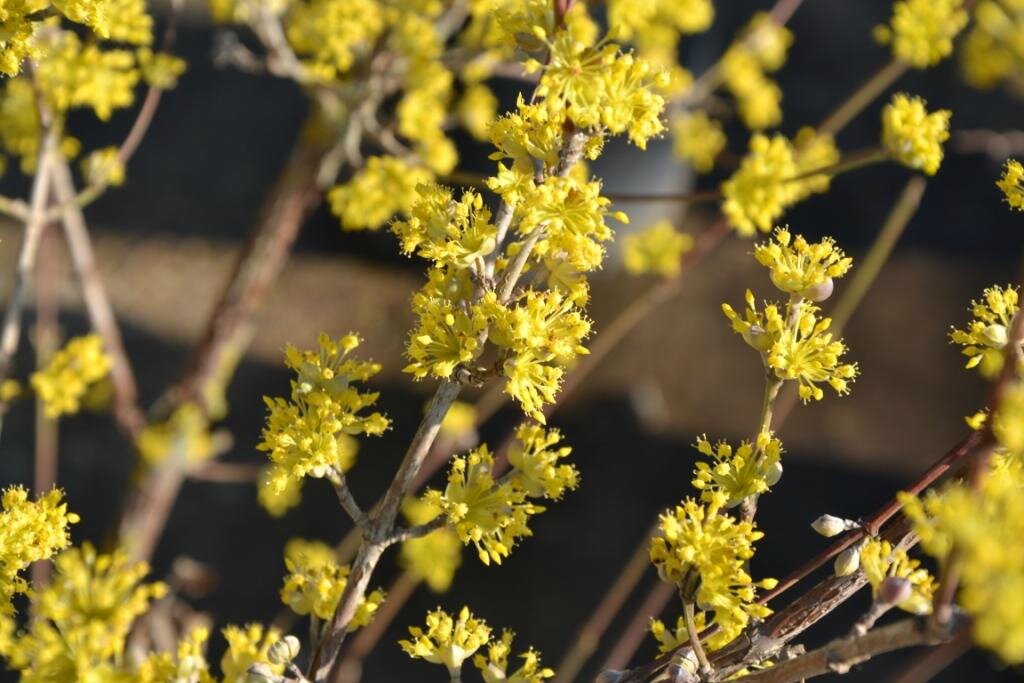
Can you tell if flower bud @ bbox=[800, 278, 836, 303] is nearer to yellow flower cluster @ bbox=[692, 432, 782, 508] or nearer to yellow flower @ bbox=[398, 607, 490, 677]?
yellow flower cluster @ bbox=[692, 432, 782, 508]

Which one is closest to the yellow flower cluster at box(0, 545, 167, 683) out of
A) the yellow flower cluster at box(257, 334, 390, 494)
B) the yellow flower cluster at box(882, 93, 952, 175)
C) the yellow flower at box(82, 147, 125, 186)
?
the yellow flower cluster at box(257, 334, 390, 494)

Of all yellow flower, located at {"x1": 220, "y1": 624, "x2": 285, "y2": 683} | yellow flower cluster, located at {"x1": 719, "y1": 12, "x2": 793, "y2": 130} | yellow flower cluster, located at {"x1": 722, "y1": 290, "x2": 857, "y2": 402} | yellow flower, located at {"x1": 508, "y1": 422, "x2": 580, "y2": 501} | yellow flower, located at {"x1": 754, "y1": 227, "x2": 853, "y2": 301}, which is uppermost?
yellow flower cluster, located at {"x1": 719, "y1": 12, "x2": 793, "y2": 130}

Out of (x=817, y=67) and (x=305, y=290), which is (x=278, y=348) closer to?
(x=305, y=290)

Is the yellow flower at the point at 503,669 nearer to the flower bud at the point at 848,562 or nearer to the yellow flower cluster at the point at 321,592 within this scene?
the yellow flower cluster at the point at 321,592

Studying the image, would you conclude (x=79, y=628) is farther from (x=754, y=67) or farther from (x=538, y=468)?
(x=754, y=67)

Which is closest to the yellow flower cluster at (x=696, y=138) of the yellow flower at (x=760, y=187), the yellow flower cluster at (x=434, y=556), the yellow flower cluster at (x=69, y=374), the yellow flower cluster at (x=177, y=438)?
the yellow flower at (x=760, y=187)

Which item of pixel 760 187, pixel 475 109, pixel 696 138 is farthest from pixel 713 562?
pixel 696 138
